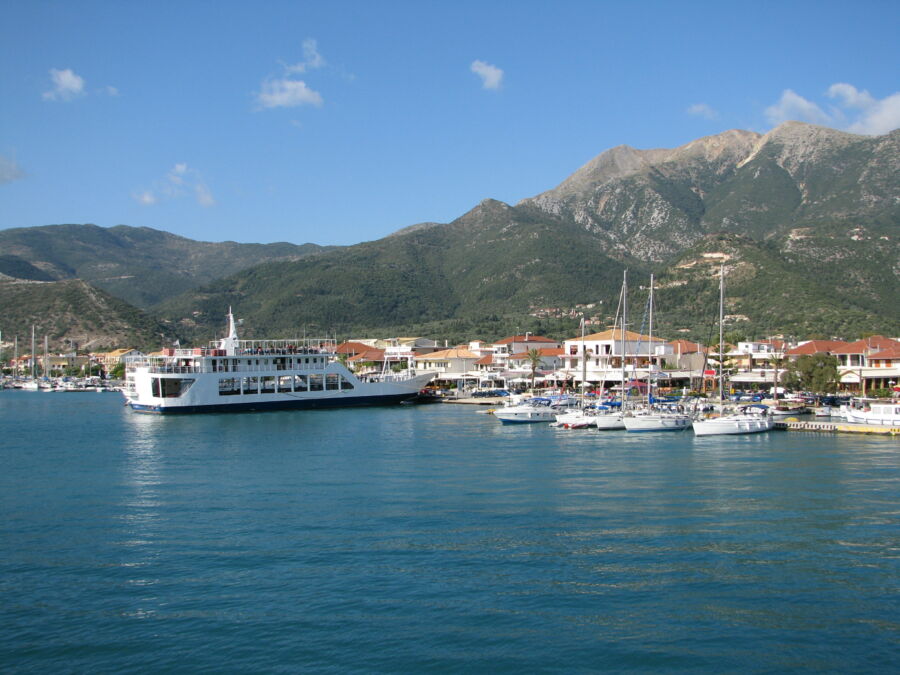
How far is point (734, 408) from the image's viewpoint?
5441 cm

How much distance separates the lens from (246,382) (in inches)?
2628

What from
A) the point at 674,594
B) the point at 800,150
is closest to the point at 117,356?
the point at 674,594

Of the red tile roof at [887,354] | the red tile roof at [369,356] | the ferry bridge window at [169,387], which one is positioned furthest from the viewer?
the red tile roof at [369,356]

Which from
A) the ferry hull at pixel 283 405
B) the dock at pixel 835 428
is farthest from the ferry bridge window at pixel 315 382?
the dock at pixel 835 428

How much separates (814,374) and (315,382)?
4135 centimetres

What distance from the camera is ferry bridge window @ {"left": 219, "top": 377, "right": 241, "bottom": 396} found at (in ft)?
214

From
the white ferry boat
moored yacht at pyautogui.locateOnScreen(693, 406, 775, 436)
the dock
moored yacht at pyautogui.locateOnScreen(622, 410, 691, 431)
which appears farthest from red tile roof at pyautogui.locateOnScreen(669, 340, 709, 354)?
moored yacht at pyautogui.locateOnScreen(622, 410, 691, 431)

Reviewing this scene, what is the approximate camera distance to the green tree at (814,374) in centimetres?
5928

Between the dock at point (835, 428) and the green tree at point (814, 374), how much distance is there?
42.2 feet

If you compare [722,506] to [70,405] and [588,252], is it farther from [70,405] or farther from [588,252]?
[588,252]

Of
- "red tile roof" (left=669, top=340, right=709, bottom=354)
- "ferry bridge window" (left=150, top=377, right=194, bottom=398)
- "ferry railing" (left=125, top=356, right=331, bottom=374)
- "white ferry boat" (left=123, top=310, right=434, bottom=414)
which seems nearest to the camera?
"ferry bridge window" (left=150, top=377, right=194, bottom=398)

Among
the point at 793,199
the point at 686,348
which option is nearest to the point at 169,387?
the point at 686,348

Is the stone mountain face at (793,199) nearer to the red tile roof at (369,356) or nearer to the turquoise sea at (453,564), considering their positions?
the red tile roof at (369,356)

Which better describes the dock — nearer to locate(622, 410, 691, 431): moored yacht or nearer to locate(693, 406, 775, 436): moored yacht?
locate(693, 406, 775, 436): moored yacht
